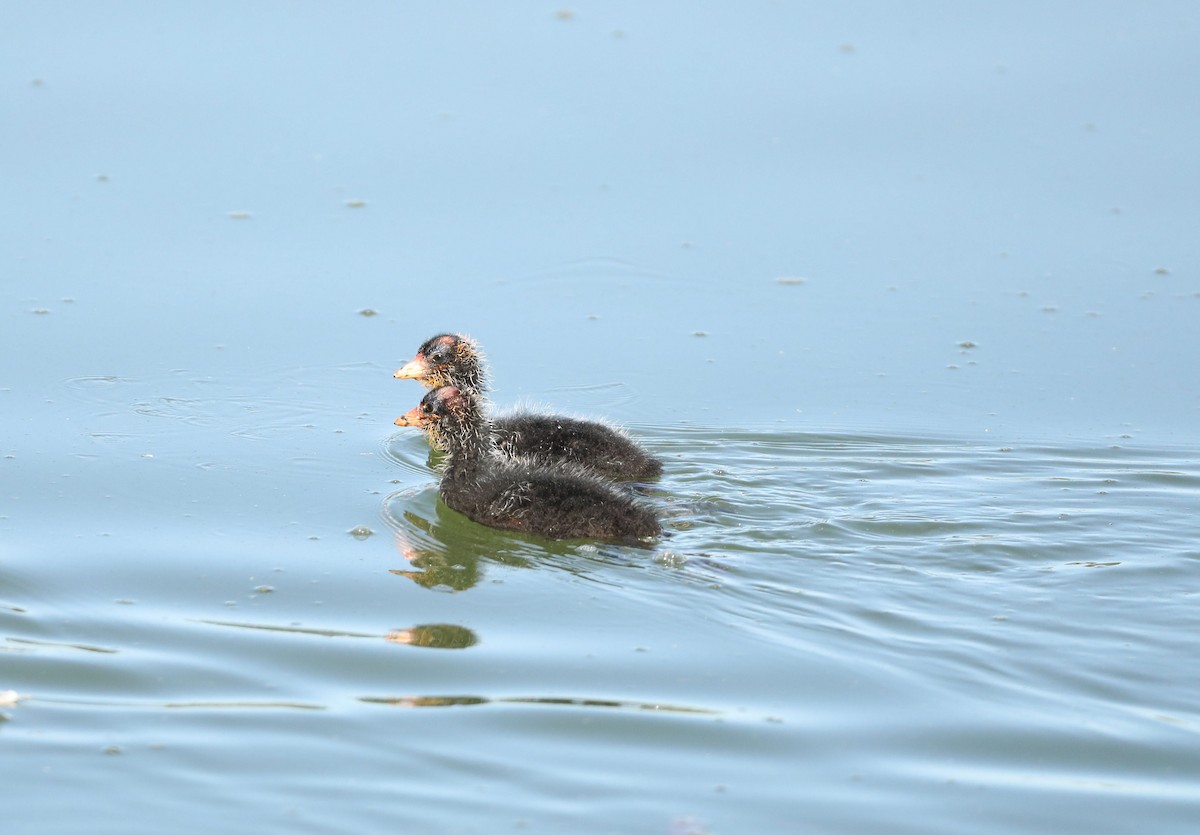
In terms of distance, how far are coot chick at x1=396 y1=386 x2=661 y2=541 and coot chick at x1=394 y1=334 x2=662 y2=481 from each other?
183mm

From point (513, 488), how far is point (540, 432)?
109 centimetres

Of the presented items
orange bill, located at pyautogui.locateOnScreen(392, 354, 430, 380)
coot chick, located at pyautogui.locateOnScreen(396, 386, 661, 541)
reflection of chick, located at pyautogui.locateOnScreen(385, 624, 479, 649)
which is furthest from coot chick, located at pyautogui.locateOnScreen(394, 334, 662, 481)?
reflection of chick, located at pyautogui.locateOnScreen(385, 624, 479, 649)

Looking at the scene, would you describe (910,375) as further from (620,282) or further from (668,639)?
(668,639)

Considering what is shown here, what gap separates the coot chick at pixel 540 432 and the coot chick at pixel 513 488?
0.60 ft

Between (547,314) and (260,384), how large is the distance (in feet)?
6.98

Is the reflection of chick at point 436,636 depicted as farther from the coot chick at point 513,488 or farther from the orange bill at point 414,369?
the orange bill at point 414,369

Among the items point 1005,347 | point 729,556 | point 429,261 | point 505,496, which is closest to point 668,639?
point 729,556

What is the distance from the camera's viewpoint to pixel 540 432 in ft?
31.1

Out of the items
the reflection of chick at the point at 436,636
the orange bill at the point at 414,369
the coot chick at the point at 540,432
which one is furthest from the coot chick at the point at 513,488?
the reflection of chick at the point at 436,636

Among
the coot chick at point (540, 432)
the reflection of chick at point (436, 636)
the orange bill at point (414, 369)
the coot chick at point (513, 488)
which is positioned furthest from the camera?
the orange bill at point (414, 369)

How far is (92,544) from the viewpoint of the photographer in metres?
8.01

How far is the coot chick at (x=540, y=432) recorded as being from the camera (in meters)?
9.23

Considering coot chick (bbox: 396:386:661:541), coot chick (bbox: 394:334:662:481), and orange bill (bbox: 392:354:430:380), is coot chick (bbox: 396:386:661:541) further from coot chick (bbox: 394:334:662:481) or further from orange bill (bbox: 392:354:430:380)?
orange bill (bbox: 392:354:430:380)

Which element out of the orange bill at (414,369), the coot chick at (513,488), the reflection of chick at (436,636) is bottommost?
the reflection of chick at (436,636)
